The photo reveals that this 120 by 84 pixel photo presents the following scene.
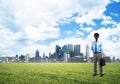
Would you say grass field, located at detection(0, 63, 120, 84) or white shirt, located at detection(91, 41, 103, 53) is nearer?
grass field, located at detection(0, 63, 120, 84)

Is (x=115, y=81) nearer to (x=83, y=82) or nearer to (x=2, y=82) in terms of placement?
(x=83, y=82)

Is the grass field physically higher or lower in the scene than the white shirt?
lower

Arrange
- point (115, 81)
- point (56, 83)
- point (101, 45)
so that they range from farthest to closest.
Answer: point (101, 45), point (115, 81), point (56, 83)

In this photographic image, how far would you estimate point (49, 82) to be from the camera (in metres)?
13.6

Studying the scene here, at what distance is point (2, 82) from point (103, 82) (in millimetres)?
5736

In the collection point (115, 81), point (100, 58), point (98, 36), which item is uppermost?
point (98, 36)

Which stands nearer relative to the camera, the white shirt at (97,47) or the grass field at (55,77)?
the grass field at (55,77)

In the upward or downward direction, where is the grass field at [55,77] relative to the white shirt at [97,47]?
downward

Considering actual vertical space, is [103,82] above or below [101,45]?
below

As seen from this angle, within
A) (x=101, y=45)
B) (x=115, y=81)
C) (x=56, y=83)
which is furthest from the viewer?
(x=101, y=45)

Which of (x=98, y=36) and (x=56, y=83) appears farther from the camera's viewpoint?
(x=98, y=36)

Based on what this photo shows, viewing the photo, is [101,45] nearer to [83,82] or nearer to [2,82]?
[83,82]

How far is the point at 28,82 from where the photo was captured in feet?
44.3

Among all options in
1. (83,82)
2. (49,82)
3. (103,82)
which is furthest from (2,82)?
(103,82)
